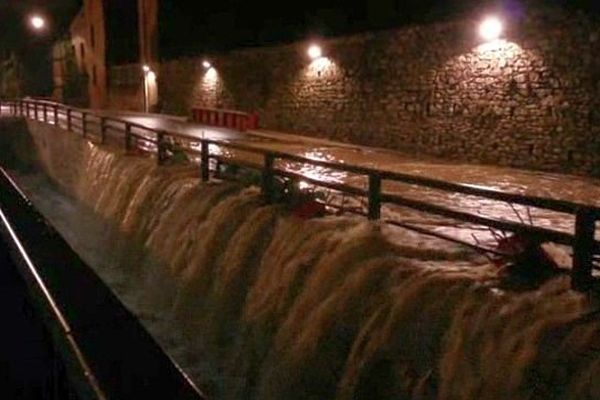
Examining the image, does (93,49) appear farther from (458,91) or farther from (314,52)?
(458,91)

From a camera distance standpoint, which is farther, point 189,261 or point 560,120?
point 560,120

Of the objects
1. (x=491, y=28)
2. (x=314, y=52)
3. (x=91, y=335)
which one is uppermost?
(x=491, y=28)

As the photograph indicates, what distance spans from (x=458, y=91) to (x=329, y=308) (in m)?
10.7

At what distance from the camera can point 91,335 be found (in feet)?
22.0

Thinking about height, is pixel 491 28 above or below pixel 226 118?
above

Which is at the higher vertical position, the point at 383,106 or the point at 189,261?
the point at 383,106

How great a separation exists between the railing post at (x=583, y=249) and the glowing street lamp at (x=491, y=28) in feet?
35.5

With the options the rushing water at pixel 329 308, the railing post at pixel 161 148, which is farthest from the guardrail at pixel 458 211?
the railing post at pixel 161 148

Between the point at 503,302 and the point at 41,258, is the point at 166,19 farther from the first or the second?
the point at 503,302

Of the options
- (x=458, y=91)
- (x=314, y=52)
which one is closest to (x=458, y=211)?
(x=458, y=91)

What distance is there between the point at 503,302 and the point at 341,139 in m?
15.9

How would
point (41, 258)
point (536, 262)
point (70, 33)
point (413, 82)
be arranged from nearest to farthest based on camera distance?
1. point (536, 262)
2. point (41, 258)
3. point (413, 82)
4. point (70, 33)

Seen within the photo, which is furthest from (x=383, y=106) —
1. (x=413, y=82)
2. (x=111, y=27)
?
(x=111, y=27)

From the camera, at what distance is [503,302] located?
4.96 meters
